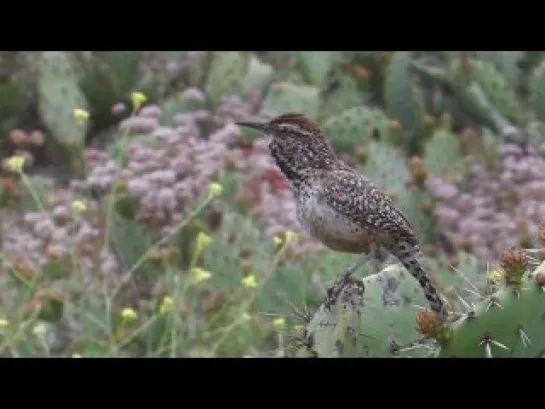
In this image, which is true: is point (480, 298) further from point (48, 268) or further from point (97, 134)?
point (97, 134)

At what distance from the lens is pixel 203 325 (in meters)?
6.23

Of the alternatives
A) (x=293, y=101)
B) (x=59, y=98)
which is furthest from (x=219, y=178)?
(x=59, y=98)

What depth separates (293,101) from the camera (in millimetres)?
8172

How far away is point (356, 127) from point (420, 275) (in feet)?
14.6

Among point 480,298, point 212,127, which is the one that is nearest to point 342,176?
point 480,298

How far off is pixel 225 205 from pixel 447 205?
1.37 metres

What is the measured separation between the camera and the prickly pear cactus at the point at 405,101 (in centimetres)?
889

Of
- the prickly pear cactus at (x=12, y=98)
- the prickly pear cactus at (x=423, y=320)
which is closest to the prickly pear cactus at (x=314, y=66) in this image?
the prickly pear cactus at (x=12, y=98)

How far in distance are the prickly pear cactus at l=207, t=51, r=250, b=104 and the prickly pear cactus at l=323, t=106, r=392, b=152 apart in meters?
1.19

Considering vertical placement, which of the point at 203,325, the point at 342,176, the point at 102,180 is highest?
the point at 342,176

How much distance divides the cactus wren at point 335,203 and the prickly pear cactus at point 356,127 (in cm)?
405

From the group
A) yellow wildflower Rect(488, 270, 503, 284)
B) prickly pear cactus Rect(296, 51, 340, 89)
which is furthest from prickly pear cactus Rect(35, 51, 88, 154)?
yellow wildflower Rect(488, 270, 503, 284)

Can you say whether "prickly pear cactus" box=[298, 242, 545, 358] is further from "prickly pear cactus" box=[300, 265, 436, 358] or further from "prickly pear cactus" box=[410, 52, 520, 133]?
"prickly pear cactus" box=[410, 52, 520, 133]

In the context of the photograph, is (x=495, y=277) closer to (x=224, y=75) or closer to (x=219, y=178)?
(x=219, y=178)
